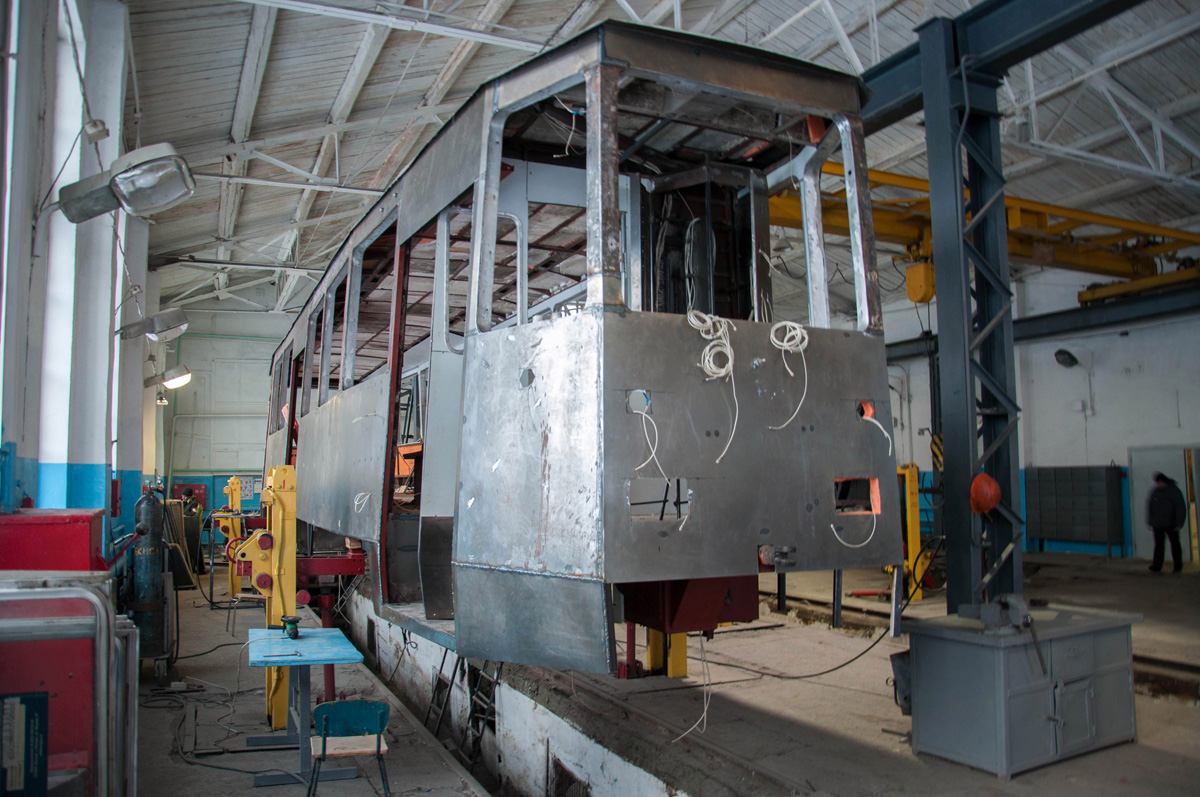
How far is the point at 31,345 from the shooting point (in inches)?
205

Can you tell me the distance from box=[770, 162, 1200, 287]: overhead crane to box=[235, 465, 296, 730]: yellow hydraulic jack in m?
6.53

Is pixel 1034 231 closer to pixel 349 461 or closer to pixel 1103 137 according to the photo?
pixel 1103 137

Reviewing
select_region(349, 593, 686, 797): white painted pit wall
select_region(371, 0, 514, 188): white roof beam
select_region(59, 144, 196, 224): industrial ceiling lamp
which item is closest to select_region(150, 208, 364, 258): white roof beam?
select_region(371, 0, 514, 188): white roof beam

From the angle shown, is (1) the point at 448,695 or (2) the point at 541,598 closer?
(2) the point at 541,598

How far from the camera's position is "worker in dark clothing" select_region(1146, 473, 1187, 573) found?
13961 millimetres

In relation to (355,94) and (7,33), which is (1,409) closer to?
(7,33)

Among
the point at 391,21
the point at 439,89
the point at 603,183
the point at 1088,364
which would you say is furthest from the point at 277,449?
the point at 1088,364

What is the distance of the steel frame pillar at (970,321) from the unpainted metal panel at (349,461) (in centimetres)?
437

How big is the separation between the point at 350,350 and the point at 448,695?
466cm

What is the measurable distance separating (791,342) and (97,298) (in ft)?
24.9

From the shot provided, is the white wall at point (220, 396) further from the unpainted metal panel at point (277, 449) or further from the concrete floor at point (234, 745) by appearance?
the concrete floor at point (234, 745)

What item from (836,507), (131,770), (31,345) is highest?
(31,345)

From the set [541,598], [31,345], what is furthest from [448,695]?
[541,598]

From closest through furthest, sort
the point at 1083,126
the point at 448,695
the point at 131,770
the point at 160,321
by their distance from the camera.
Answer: the point at 131,770, the point at 448,695, the point at 160,321, the point at 1083,126
